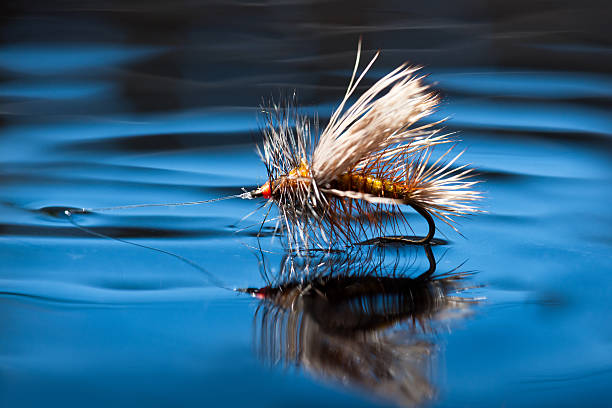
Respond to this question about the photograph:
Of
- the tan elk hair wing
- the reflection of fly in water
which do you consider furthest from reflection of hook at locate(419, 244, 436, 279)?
the tan elk hair wing

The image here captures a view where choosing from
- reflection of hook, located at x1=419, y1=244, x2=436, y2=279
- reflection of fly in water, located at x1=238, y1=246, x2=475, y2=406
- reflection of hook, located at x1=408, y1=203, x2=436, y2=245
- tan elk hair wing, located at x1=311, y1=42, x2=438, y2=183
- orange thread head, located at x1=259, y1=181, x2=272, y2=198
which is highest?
tan elk hair wing, located at x1=311, y1=42, x2=438, y2=183

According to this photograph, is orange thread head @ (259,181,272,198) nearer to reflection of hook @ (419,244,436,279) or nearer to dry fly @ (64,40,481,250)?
dry fly @ (64,40,481,250)

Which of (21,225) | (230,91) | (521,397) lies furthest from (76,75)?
(521,397)

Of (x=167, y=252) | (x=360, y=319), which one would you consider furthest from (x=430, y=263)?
(x=167, y=252)

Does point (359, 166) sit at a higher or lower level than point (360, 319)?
higher

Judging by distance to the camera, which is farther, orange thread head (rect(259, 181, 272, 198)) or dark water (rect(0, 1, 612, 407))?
orange thread head (rect(259, 181, 272, 198))

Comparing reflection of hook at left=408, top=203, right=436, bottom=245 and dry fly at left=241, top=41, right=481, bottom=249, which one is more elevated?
dry fly at left=241, top=41, right=481, bottom=249

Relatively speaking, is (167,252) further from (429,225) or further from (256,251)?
(429,225)
